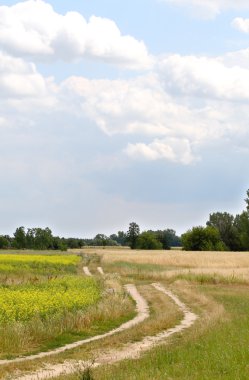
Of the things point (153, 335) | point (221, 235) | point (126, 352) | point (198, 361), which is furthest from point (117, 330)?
point (221, 235)

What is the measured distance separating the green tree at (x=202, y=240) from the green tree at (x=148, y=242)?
79.0 feet

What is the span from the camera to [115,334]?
22047 mm

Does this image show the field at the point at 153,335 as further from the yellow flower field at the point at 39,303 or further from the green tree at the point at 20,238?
the green tree at the point at 20,238

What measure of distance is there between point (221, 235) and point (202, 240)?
54.1ft

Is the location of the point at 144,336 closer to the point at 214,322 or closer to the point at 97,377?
the point at 214,322

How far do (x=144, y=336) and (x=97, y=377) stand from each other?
29.4 ft

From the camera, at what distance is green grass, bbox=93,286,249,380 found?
12.4 meters

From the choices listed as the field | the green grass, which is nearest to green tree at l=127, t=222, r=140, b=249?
the field

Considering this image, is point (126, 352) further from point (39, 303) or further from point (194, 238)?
point (194, 238)

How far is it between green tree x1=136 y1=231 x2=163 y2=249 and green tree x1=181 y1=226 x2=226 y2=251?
24.1m

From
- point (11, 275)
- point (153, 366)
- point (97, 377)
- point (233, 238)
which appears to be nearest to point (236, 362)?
point (153, 366)

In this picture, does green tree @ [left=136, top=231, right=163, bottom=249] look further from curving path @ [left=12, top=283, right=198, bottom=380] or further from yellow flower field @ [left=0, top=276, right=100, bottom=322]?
curving path @ [left=12, top=283, right=198, bottom=380]

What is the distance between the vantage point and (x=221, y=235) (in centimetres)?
14975

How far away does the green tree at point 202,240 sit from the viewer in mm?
132500
